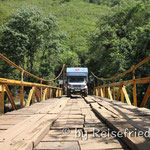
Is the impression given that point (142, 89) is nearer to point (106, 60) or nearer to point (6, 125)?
point (106, 60)

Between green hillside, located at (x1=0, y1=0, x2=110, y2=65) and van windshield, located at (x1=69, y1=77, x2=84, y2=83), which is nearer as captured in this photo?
van windshield, located at (x1=69, y1=77, x2=84, y2=83)

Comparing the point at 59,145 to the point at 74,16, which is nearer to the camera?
the point at 59,145

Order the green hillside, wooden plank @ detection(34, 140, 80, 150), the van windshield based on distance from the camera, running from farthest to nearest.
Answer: the green hillside → the van windshield → wooden plank @ detection(34, 140, 80, 150)

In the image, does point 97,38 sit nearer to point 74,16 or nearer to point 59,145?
point 59,145

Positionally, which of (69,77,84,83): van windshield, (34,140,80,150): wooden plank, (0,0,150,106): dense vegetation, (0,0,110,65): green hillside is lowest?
(34,140,80,150): wooden plank

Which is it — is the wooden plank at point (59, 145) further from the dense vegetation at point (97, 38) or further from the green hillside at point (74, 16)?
the green hillside at point (74, 16)

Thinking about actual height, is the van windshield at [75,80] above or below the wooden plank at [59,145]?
above

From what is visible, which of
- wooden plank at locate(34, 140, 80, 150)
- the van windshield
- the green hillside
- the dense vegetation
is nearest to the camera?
wooden plank at locate(34, 140, 80, 150)

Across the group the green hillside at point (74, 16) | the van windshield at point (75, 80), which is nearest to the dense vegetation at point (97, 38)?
the van windshield at point (75, 80)

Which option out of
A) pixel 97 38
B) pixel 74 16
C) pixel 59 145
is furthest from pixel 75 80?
pixel 74 16

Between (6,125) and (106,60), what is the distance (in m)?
18.2

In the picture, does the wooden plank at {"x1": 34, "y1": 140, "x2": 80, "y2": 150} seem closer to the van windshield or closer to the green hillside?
the van windshield

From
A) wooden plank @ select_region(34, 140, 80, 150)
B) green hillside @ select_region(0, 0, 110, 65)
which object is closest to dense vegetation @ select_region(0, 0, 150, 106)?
wooden plank @ select_region(34, 140, 80, 150)

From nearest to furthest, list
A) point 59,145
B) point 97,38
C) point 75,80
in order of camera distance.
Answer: point 59,145, point 75,80, point 97,38
